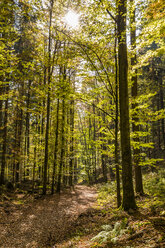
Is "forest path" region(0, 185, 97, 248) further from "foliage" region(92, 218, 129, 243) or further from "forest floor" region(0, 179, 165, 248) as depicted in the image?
"foliage" region(92, 218, 129, 243)

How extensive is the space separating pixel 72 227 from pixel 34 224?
2.00m

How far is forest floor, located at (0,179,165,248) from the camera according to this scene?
3.97 metres

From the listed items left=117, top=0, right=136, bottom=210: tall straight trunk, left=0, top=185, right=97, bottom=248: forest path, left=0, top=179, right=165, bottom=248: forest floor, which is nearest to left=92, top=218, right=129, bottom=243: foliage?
left=0, top=179, right=165, bottom=248: forest floor

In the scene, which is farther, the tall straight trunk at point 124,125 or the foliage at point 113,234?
the tall straight trunk at point 124,125

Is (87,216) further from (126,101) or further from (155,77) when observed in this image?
(155,77)

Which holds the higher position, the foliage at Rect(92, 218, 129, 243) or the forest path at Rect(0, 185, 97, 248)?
the foliage at Rect(92, 218, 129, 243)

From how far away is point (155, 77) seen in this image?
2300 centimetres

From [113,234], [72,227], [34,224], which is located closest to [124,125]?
[113,234]

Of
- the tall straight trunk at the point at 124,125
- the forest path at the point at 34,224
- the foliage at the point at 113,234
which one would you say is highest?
the tall straight trunk at the point at 124,125

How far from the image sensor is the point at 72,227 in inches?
258

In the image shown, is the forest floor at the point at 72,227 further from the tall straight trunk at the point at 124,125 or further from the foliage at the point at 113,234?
the tall straight trunk at the point at 124,125

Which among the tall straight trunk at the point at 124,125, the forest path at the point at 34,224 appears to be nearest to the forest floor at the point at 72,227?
the forest path at the point at 34,224

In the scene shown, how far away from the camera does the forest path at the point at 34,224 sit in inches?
222

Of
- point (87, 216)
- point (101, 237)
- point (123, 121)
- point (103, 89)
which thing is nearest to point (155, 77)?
point (103, 89)
